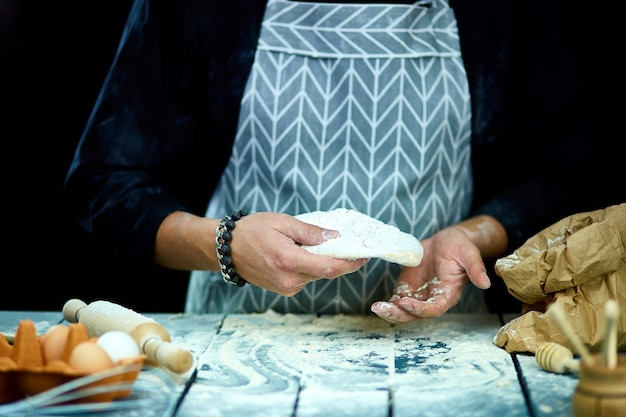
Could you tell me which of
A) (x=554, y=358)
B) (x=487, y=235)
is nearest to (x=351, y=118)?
(x=487, y=235)

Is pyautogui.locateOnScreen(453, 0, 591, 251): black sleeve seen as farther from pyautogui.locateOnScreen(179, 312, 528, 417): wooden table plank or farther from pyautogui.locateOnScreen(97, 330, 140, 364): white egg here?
pyautogui.locateOnScreen(97, 330, 140, 364): white egg

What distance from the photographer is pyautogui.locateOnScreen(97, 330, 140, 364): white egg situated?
1215 millimetres

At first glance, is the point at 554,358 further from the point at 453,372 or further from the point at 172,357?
the point at 172,357

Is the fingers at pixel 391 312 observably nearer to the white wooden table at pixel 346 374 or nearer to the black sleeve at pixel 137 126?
the white wooden table at pixel 346 374

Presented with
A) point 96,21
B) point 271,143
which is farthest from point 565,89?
point 96,21

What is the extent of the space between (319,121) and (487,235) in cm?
44

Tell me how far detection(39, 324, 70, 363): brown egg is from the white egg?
0.17ft

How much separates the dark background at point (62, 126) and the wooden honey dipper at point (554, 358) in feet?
3.55

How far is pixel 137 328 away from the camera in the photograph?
136cm

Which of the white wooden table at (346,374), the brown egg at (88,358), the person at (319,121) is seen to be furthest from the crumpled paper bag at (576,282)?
the brown egg at (88,358)

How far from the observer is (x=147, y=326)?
4.47 feet

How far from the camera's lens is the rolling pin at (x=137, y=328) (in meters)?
1.26

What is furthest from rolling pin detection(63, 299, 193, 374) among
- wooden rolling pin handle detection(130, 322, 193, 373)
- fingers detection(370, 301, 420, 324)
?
fingers detection(370, 301, 420, 324)

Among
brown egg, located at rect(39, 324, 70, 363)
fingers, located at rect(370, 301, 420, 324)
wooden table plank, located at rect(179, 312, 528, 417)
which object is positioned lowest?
wooden table plank, located at rect(179, 312, 528, 417)
